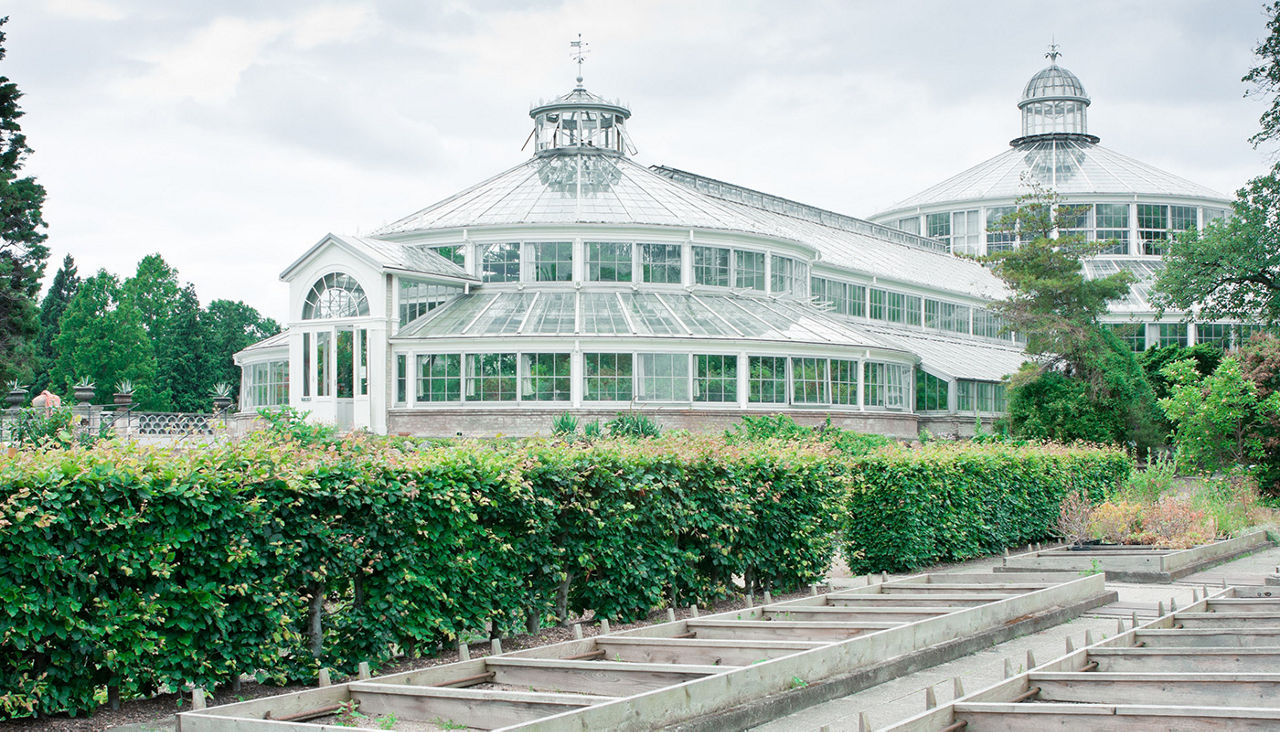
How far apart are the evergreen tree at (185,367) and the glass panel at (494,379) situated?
42.2 meters

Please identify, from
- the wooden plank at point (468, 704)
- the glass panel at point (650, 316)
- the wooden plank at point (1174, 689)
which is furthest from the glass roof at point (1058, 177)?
the wooden plank at point (468, 704)

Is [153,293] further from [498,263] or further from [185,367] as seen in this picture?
[498,263]

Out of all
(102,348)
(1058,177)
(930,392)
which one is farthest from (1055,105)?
(102,348)

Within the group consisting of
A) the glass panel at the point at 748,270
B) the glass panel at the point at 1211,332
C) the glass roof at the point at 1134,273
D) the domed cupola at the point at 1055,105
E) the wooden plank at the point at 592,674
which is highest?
the domed cupola at the point at 1055,105

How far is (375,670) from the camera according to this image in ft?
33.8

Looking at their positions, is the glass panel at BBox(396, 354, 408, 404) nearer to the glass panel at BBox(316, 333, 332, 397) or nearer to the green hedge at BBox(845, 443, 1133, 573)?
the glass panel at BBox(316, 333, 332, 397)

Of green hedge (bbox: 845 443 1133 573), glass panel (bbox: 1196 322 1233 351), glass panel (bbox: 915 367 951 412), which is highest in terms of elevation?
glass panel (bbox: 1196 322 1233 351)

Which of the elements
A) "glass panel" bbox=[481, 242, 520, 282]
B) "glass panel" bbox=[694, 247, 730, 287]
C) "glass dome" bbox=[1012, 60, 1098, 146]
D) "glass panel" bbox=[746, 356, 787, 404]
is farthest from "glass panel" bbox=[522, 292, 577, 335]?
"glass dome" bbox=[1012, 60, 1098, 146]

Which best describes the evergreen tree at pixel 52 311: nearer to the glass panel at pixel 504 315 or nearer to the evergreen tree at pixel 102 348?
the evergreen tree at pixel 102 348

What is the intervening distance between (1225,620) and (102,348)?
70.8 meters

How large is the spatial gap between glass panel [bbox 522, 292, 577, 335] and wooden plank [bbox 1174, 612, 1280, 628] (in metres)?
29.9

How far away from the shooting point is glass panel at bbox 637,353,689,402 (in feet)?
134

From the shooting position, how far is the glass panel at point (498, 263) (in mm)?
44812

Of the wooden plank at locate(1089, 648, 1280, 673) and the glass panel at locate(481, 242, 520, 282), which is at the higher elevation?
the glass panel at locate(481, 242, 520, 282)
